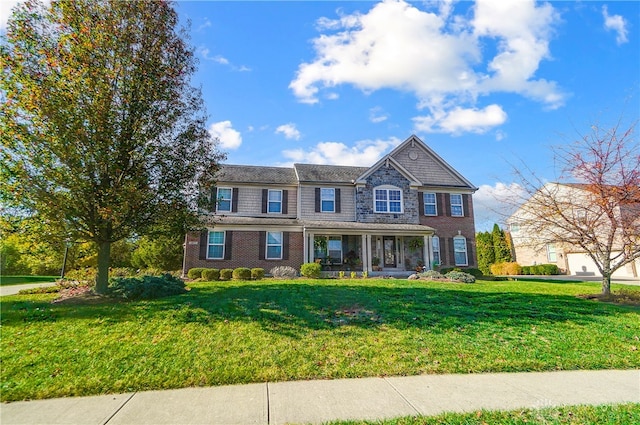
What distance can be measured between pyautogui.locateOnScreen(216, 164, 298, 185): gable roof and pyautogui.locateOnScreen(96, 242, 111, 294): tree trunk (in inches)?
422

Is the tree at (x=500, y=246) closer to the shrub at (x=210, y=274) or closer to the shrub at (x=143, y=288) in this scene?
the shrub at (x=210, y=274)

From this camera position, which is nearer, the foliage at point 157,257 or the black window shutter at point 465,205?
the black window shutter at point 465,205

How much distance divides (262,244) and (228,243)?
195cm

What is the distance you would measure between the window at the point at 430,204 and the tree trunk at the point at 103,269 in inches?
742

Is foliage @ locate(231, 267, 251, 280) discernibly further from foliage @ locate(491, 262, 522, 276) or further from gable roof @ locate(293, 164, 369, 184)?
foliage @ locate(491, 262, 522, 276)

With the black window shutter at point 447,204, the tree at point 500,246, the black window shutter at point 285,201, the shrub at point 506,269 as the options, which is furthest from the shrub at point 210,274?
the tree at point 500,246

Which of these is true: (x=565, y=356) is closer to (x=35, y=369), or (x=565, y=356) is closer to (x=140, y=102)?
(x=35, y=369)

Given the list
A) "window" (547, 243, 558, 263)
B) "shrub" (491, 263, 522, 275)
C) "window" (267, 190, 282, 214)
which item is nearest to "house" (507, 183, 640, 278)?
"window" (267, 190, 282, 214)

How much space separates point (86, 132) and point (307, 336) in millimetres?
7776

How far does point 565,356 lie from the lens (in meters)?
6.18

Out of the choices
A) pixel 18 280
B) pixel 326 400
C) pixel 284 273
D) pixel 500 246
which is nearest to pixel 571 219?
pixel 326 400

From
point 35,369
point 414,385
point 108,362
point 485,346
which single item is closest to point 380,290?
point 485,346

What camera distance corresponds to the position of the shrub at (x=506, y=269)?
1147 inches

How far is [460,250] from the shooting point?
22734mm
